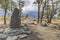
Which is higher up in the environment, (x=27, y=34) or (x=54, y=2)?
(x=54, y=2)

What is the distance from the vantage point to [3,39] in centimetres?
1709

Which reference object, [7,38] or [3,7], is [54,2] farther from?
[7,38]

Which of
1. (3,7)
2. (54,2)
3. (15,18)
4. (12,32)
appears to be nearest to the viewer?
(12,32)

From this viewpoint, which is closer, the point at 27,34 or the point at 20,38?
the point at 20,38

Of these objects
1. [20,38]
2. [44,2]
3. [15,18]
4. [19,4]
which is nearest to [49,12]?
[44,2]

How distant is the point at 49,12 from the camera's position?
39625mm

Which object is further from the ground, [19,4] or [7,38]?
[19,4]

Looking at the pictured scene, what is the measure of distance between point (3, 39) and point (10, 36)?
3.13ft

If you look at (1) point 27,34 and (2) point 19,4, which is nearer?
(1) point 27,34

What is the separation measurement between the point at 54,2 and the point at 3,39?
21181mm

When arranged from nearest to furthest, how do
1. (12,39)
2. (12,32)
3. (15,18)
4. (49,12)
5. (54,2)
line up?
(12,39) < (12,32) < (15,18) < (54,2) < (49,12)

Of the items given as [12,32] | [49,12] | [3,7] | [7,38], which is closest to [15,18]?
[12,32]

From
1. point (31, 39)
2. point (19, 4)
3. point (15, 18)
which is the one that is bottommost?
point (31, 39)

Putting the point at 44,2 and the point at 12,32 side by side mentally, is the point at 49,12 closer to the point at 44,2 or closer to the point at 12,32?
the point at 44,2
